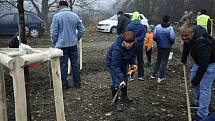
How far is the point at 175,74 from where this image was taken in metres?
10.9

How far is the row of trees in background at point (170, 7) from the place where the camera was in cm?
2825

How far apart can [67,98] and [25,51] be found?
4346 mm

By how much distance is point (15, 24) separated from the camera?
20.8m

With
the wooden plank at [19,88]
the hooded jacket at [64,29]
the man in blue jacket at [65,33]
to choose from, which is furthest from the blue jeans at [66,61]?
the wooden plank at [19,88]

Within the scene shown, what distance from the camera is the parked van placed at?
2075 cm

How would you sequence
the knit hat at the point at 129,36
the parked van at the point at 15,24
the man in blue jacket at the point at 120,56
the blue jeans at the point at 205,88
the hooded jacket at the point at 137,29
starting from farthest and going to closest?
the parked van at the point at 15,24, the hooded jacket at the point at 137,29, the man in blue jacket at the point at 120,56, the knit hat at the point at 129,36, the blue jeans at the point at 205,88

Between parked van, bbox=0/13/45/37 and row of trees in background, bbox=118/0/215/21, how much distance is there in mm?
9445

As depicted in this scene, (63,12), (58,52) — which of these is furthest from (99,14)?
(58,52)

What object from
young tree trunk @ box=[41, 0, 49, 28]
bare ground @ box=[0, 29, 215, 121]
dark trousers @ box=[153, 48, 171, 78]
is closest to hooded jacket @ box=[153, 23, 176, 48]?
dark trousers @ box=[153, 48, 171, 78]

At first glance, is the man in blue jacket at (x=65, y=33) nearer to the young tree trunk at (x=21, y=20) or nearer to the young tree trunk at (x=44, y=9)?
the young tree trunk at (x=21, y=20)

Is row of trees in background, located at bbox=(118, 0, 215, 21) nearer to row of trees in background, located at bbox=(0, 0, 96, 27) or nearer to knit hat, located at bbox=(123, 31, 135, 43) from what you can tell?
row of trees in background, located at bbox=(0, 0, 96, 27)

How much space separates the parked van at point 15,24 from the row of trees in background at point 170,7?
9.44 m

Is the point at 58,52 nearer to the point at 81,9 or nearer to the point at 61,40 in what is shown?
the point at 61,40

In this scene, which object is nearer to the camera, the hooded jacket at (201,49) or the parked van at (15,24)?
the hooded jacket at (201,49)
